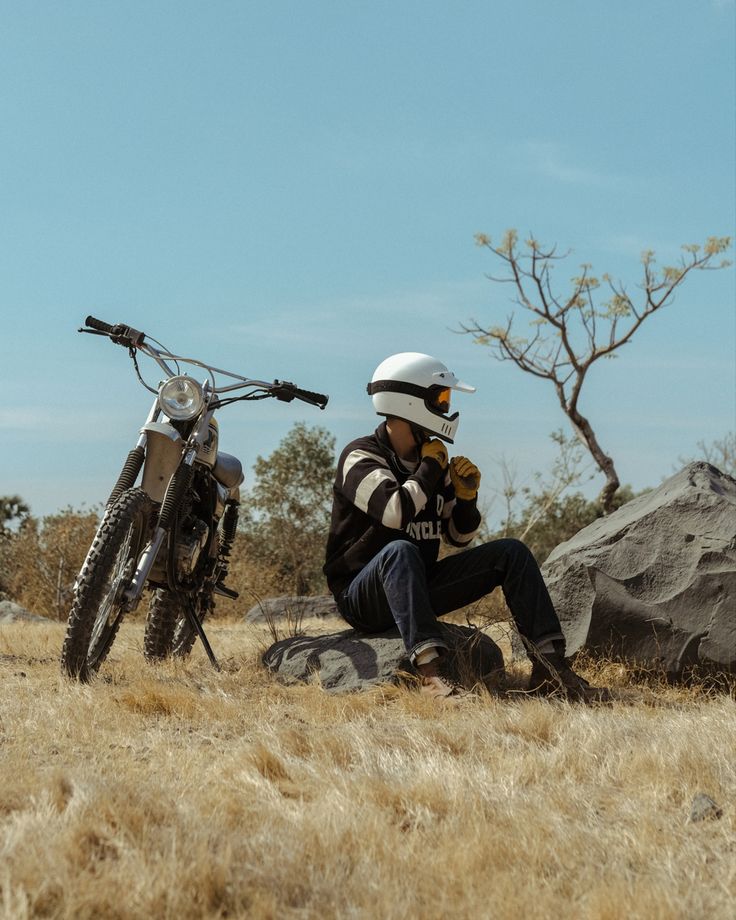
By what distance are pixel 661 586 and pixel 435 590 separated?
1379 millimetres

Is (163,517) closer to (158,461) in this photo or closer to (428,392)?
(158,461)

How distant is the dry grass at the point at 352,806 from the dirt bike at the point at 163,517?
0.39 m

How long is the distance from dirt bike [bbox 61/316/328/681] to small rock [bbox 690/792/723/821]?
2833 millimetres

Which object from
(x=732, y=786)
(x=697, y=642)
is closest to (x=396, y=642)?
(x=697, y=642)

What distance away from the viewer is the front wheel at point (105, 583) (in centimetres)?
532

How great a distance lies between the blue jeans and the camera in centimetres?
520

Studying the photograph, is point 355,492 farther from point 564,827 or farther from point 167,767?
point 564,827

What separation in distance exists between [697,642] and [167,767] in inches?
130

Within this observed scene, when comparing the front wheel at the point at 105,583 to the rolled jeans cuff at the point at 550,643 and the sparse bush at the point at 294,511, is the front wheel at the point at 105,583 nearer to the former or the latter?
the rolled jeans cuff at the point at 550,643

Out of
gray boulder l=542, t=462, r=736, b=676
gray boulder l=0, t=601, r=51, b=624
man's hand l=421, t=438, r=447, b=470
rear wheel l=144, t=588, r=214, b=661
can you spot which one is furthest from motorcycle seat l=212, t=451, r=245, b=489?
gray boulder l=0, t=601, r=51, b=624

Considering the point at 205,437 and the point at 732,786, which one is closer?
the point at 732,786

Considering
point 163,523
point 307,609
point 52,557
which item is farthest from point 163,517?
point 52,557

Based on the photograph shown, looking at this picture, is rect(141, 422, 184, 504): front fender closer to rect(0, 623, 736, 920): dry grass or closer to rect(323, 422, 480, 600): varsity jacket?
rect(323, 422, 480, 600): varsity jacket

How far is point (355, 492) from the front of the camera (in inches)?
215
